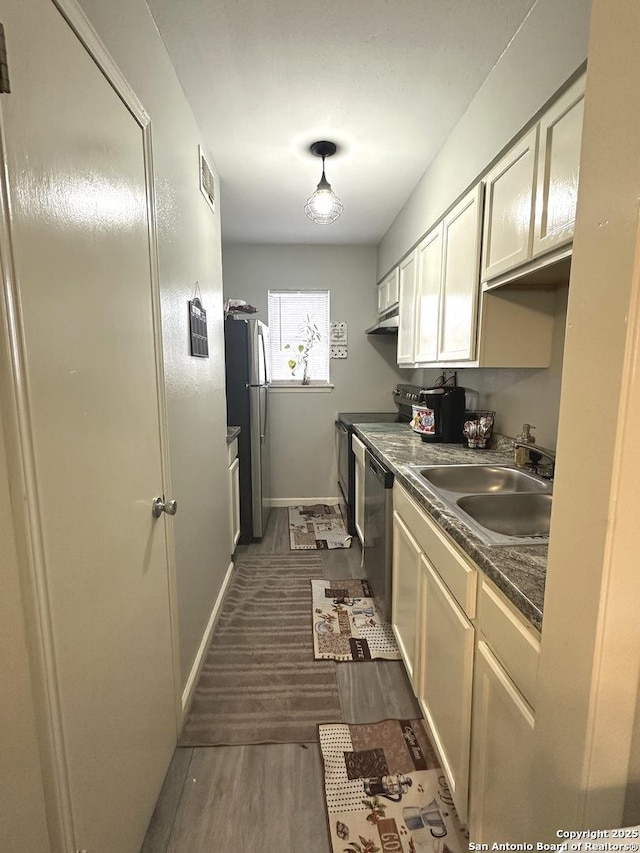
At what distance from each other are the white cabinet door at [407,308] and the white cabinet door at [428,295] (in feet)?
0.31

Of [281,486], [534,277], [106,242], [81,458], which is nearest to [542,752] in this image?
[81,458]

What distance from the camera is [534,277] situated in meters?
1.57

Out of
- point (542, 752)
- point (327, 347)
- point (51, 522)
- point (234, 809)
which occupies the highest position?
point (327, 347)

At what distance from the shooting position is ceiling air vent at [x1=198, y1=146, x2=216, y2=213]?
200 cm

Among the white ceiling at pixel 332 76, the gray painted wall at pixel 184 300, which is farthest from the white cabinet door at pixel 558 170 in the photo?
the gray painted wall at pixel 184 300

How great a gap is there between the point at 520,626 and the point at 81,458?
0.98 meters

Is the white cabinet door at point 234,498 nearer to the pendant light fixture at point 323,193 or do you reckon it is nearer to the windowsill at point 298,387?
the windowsill at point 298,387

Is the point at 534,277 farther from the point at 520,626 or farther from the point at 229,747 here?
the point at 229,747

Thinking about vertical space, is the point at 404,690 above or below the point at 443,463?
below

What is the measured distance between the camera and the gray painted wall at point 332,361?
12.9 ft

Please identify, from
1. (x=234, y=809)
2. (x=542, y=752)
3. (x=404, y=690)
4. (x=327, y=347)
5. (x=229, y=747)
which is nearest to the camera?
(x=542, y=752)

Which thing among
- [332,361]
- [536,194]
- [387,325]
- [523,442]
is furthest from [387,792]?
[332,361]

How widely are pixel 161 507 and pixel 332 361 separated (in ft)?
9.77

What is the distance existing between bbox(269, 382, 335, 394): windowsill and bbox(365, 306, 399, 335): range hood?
0.66 meters
